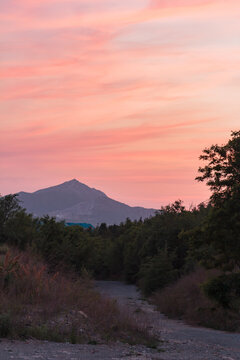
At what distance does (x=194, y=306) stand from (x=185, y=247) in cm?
2560

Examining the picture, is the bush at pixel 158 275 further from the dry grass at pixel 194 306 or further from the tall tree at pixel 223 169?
the tall tree at pixel 223 169

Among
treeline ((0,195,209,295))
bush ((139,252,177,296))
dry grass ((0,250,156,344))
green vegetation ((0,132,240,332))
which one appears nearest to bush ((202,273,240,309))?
green vegetation ((0,132,240,332))

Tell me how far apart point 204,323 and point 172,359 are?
67.3 ft

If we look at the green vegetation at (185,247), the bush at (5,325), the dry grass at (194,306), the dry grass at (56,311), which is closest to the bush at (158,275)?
the green vegetation at (185,247)

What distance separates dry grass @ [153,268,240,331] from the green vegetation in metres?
0.07

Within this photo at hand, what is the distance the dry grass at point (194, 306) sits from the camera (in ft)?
111

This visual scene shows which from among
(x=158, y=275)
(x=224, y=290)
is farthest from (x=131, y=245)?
(x=224, y=290)

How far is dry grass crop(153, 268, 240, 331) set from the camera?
33812mm

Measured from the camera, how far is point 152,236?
71688 mm

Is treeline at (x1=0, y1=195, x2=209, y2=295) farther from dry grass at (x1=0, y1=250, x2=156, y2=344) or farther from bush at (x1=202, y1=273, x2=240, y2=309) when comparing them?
dry grass at (x1=0, y1=250, x2=156, y2=344)

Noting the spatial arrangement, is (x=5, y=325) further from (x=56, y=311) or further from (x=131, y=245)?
(x=131, y=245)

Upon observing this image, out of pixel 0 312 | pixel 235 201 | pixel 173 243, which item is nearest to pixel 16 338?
pixel 0 312

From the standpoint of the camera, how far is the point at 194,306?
39.0 metres

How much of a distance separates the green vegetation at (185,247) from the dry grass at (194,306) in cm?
7
